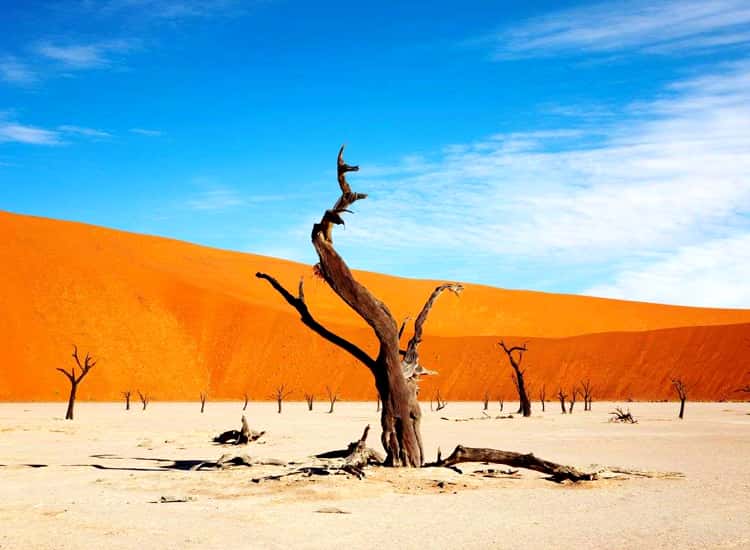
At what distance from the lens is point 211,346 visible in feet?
260

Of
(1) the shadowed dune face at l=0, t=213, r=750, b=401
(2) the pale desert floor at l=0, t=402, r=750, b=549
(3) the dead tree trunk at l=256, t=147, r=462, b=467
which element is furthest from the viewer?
(1) the shadowed dune face at l=0, t=213, r=750, b=401

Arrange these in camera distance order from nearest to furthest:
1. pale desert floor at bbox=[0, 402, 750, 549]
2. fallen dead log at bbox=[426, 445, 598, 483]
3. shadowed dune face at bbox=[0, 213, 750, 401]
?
1. pale desert floor at bbox=[0, 402, 750, 549]
2. fallen dead log at bbox=[426, 445, 598, 483]
3. shadowed dune face at bbox=[0, 213, 750, 401]

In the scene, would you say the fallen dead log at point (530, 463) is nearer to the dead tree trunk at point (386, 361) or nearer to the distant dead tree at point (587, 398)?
the dead tree trunk at point (386, 361)

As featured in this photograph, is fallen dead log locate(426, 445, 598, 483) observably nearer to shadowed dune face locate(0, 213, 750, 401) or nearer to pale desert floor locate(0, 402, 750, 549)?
pale desert floor locate(0, 402, 750, 549)

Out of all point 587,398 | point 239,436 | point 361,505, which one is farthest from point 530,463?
point 587,398

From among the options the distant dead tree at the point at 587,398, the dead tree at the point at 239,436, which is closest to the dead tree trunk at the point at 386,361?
the dead tree at the point at 239,436

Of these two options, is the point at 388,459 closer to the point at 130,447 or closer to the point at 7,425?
the point at 130,447

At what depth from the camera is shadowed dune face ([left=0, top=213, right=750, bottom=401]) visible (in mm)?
67375

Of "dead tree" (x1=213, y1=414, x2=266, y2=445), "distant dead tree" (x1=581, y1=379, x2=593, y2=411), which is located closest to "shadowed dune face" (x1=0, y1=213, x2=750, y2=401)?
"distant dead tree" (x1=581, y1=379, x2=593, y2=411)

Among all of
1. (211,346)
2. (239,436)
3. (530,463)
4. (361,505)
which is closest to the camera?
(361,505)

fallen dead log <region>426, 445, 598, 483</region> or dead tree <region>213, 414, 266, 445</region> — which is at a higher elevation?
fallen dead log <region>426, 445, 598, 483</region>

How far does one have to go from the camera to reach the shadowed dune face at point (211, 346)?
6738 centimetres

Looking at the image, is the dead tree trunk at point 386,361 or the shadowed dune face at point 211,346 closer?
the dead tree trunk at point 386,361

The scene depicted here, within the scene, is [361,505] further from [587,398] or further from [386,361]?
[587,398]
